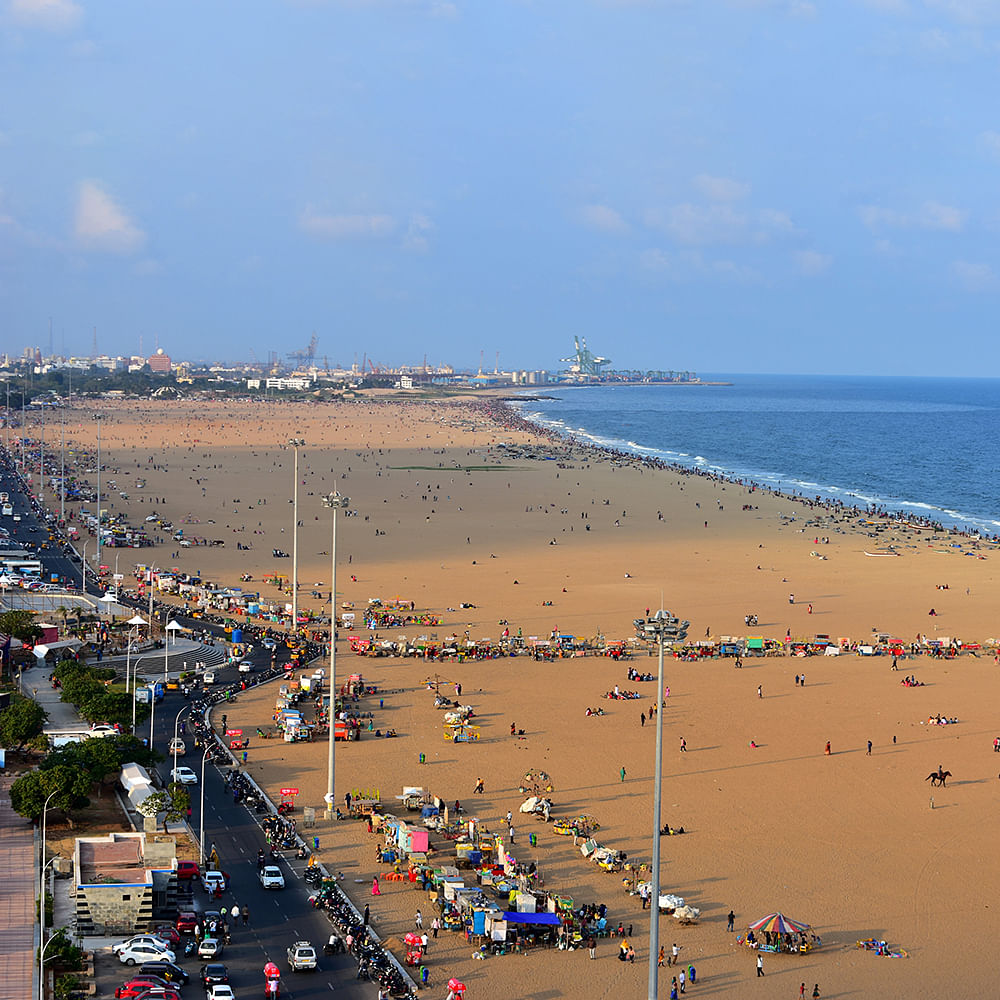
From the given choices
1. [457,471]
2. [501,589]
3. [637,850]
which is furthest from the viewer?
[457,471]

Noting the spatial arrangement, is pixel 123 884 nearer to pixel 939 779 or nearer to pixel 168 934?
pixel 168 934

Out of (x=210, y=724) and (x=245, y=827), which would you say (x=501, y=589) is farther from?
(x=245, y=827)

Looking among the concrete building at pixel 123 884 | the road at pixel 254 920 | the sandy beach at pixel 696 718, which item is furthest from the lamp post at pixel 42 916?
the sandy beach at pixel 696 718

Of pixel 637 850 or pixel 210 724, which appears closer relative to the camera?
pixel 637 850

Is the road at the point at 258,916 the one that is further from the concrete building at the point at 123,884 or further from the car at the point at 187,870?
the concrete building at the point at 123,884

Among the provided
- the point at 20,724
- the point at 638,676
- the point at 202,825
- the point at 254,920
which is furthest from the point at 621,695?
the point at 254,920

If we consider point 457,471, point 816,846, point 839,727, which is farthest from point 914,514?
point 816,846

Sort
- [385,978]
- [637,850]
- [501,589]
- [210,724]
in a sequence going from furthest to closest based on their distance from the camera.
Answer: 1. [501,589]
2. [210,724]
3. [637,850]
4. [385,978]
